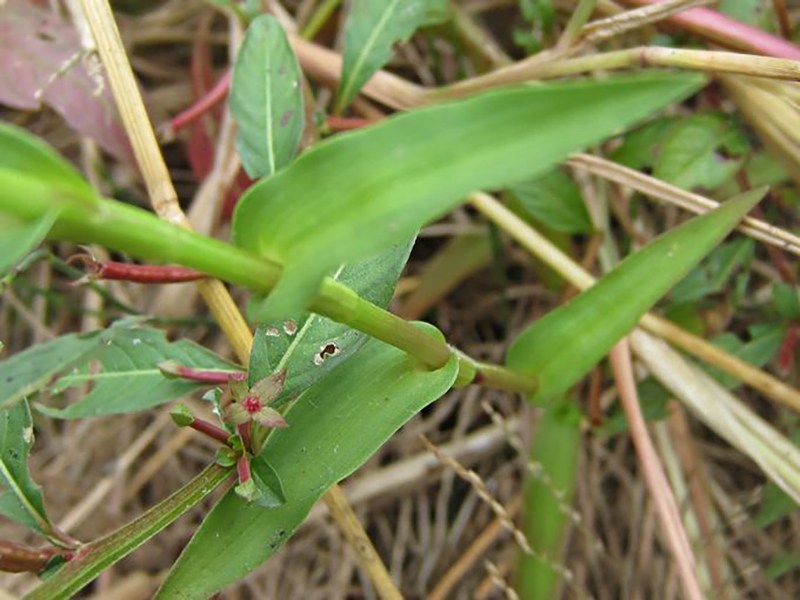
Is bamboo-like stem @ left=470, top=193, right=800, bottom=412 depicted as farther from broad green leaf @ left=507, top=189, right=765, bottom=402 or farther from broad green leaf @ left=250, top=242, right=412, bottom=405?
broad green leaf @ left=250, top=242, right=412, bottom=405

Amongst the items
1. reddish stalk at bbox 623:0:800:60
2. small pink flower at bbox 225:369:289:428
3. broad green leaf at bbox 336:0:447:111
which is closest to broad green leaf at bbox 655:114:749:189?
reddish stalk at bbox 623:0:800:60

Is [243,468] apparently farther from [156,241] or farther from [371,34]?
[371,34]

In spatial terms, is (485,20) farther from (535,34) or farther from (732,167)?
(732,167)

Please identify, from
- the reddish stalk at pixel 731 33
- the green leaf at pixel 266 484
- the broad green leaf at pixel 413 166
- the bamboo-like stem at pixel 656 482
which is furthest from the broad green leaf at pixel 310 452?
the reddish stalk at pixel 731 33

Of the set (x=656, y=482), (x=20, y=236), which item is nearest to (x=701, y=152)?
(x=656, y=482)

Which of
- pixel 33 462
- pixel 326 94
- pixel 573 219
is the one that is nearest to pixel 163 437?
pixel 33 462

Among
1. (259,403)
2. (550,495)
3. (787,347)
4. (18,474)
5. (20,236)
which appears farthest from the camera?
(550,495)

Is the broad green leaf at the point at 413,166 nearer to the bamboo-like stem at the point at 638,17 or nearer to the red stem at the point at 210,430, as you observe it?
the red stem at the point at 210,430
